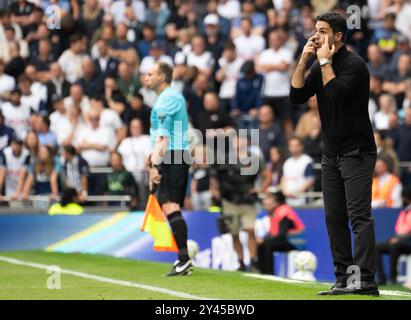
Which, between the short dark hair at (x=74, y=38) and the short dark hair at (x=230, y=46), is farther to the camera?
the short dark hair at (x=74, y=38)

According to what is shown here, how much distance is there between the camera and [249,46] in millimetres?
21625

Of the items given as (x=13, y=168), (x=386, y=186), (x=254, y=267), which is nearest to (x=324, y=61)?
(x=254, y=267)

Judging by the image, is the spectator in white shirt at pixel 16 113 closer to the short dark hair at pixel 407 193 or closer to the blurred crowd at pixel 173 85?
the blurred crowd at pixel 173 85

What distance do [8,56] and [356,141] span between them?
626 inches

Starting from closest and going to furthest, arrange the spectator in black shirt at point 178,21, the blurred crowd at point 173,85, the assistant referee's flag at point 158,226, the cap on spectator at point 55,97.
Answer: the assistant referee's flag at point 158,226
the blurred crowd at point 173,85
the cap on spectator at point 55,97
the spectator in black shirt at point 178,21

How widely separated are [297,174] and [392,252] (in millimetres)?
2152

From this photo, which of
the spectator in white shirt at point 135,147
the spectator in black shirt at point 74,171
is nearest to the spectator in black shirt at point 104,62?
the spectator in white shirt at point 135,147

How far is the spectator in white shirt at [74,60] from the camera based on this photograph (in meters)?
23.3

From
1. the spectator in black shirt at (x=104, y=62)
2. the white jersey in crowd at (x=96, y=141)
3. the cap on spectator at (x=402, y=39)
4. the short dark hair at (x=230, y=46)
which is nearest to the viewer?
the cap on spectator at (x=402, y=39)

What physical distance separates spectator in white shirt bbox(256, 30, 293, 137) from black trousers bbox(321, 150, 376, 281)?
10857 millimetres

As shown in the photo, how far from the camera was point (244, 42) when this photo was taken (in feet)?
71.3

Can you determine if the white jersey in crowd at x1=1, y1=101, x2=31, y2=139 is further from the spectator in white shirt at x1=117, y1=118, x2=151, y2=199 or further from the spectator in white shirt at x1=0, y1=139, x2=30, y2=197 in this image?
the spectator in white shirt at x1=117, y1=118, x2=151, y2=199

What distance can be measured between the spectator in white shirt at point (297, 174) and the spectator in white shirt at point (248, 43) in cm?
401
